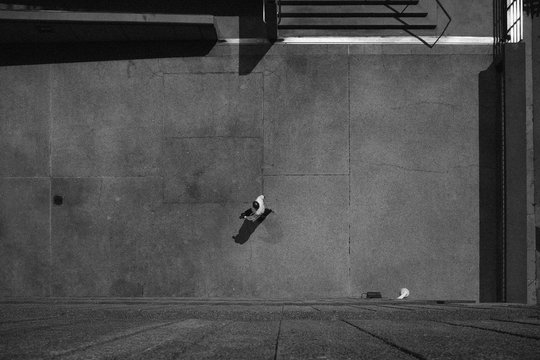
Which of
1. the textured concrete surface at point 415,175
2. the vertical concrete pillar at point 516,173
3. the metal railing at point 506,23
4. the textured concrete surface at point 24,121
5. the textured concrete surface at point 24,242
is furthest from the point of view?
the textured concrete surface at point 24,121

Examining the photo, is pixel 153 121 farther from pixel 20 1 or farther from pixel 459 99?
pixel 459 99

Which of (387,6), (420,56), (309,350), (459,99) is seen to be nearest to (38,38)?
(387,6)

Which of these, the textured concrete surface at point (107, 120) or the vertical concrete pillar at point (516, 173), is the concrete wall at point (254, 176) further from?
the vertical concrete pillar at point (516, 173)

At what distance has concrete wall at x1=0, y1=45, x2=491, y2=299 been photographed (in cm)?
1000

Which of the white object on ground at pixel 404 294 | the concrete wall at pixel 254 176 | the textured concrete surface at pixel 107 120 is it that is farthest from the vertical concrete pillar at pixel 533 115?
the textured concrete surface at pixel 107 120

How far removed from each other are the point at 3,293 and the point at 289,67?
7.95m

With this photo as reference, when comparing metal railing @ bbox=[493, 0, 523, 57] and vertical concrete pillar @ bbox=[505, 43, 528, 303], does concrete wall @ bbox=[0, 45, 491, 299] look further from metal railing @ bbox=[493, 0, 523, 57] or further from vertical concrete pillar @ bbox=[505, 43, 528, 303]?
vertical concrete pillar @ bbox=[505, 43, 528, 303]

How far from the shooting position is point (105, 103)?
10.3 meters

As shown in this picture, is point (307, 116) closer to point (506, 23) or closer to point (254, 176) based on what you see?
point (254, 176)

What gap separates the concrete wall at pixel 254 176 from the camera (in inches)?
394

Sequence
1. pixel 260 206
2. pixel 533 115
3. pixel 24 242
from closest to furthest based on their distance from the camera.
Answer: pixel 533 115 < pixel 260 206 < pixel 24 242

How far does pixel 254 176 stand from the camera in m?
10.1

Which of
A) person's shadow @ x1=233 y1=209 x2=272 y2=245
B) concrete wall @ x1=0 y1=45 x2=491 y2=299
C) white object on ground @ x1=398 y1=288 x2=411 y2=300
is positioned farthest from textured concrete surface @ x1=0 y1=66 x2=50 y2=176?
white object on ground @ x1=398 y1=288 x2=411 y2=300

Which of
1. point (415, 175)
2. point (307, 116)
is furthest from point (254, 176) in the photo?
point (415, 175)
